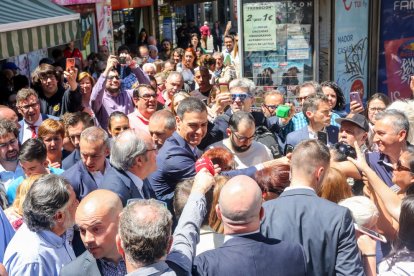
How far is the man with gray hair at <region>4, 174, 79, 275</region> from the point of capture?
3199mm

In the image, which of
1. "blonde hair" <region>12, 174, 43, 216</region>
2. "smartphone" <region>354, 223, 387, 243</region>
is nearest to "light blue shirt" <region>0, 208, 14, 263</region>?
"blonde hair" <region>12, 174, 43, 216</region>

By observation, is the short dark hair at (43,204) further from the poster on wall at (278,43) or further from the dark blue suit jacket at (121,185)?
the poster on wall at (278,43)

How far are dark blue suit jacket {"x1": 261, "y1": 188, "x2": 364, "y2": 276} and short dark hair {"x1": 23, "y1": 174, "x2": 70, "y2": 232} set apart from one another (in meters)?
1.18

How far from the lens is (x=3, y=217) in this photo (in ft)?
12.3

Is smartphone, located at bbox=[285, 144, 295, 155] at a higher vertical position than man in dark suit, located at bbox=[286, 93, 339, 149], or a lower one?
lower

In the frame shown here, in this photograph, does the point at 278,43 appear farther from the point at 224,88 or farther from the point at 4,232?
the point at 4,232

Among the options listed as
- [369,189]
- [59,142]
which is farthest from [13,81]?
[369,189]

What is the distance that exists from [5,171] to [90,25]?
26.3ft

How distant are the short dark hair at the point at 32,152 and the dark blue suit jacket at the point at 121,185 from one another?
77 centimetres

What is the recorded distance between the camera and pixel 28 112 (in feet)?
19.1

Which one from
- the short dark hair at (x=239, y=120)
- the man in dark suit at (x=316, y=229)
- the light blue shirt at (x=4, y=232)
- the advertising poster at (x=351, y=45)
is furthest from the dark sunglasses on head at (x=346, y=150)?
the advertising poster at (x=351, y=45)

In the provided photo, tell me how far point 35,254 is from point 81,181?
4.08 ft

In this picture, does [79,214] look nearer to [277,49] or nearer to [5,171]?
[5,171]

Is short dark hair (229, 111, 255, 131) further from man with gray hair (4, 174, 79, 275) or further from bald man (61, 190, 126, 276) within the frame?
bald man (61, 190, 126, 276)
